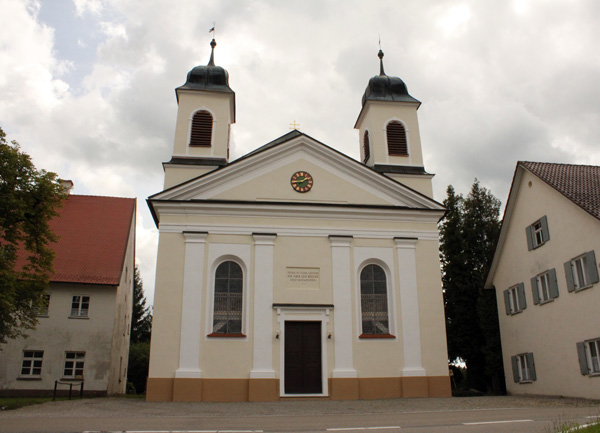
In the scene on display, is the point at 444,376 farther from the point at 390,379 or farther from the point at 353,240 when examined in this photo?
the point at 353,240

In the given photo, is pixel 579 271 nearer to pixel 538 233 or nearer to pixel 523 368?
pixel 538 233

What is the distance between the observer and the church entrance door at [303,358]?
1906 cm

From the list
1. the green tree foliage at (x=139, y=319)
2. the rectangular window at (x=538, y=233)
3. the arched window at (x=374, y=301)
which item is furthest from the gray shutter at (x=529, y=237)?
the green tree foliage at (x=139, y=319)

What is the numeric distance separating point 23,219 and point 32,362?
33.9 ft

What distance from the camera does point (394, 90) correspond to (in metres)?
25.4

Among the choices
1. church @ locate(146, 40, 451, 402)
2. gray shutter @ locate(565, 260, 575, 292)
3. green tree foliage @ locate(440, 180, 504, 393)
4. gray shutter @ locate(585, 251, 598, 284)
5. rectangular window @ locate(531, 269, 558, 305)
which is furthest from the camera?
green tree foliage @ locate(440, 180, 504, 393)

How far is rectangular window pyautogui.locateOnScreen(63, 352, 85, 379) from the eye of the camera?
25875mm

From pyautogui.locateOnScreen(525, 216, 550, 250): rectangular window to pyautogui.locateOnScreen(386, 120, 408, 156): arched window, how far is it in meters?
6.14

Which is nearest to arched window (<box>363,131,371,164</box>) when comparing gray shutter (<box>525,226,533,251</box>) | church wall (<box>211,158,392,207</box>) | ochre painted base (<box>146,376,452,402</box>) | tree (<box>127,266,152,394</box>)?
church wall (<box>211,158,392,207</box>)

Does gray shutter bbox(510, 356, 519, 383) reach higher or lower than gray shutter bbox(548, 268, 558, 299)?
lower

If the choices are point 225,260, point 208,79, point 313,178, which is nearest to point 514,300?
point 313,178

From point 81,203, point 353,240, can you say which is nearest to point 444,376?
point 353,240

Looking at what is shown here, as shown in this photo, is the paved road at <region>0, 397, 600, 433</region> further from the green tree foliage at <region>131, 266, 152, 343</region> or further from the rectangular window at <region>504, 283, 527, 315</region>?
the green tree foliage at <region>131, 266, 152, 343</region>

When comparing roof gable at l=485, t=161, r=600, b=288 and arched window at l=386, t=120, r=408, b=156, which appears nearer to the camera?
roof gable at l=485, t=161, r=600, b=288
